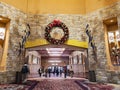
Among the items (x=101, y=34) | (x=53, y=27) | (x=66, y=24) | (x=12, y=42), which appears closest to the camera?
(x=12, y=42)

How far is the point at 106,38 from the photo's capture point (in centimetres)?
745

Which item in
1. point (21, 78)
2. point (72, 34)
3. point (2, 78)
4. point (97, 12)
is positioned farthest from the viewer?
point (72, 34)

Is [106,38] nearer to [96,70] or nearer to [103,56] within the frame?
[103,56]

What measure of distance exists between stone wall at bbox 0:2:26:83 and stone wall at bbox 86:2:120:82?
4617 millimetres

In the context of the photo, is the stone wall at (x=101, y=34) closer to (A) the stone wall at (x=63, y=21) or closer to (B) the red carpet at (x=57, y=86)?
(A) the stone wall at (x=63, y=21)

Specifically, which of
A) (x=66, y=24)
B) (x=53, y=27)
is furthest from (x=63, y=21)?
(x=53, y=27)

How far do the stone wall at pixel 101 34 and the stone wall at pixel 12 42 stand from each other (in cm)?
462

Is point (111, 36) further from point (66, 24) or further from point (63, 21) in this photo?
point (63, 21)

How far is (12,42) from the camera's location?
24.0 feet

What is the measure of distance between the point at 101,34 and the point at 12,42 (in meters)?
5.45

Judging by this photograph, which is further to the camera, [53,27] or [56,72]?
[56,72]

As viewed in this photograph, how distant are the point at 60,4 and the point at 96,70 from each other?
5.10 meters

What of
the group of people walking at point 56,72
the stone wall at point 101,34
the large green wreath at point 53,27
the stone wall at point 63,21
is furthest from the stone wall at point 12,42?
the group of people walking at point 56,72

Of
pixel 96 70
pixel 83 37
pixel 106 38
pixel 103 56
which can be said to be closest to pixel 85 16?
pixel 83 37
